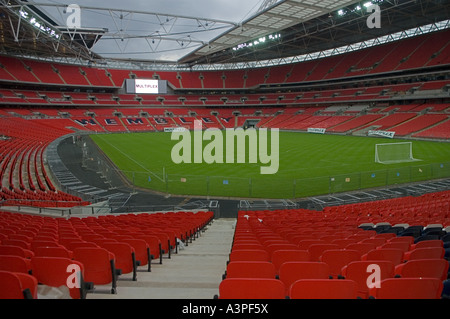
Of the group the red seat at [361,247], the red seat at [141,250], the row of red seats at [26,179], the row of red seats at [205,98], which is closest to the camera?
the red seat at [361,247]

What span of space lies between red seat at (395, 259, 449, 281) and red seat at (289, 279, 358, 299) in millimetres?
1414

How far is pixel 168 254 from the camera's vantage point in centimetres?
676

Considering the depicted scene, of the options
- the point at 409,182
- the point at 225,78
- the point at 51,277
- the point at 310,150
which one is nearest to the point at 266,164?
the point at 310,150

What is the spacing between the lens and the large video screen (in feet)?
238

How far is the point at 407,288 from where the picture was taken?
8.63ft

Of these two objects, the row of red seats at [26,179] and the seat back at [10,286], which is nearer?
the seat back at [10,286]

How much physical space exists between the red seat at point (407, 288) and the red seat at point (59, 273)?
311 centimetres

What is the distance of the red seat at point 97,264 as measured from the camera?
3.93 meters

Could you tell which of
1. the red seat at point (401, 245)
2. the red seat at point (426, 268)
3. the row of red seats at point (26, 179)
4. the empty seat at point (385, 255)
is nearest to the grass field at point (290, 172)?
the row of red seats at point (26, 179)

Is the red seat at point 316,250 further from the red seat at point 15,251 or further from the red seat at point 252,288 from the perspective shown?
the red seat at point 15,251

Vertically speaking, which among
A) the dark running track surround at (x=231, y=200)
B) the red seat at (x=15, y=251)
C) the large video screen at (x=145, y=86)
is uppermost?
the large video screen at (x=145, y=86)

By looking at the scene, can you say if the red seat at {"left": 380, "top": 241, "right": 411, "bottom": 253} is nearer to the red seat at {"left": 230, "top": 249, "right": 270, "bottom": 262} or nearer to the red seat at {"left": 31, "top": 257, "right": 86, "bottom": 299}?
the red seat at {"left": 230, "top": 249, "right": 270, "bottom": 262}

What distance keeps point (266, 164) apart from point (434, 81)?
42136mm

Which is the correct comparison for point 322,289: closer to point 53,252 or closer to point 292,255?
point 292,255
